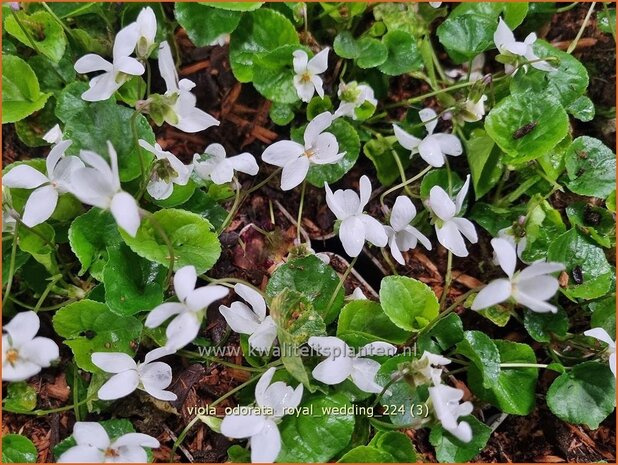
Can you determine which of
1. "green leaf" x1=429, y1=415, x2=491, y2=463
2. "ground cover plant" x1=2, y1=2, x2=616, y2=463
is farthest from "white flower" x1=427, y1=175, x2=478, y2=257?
"green leaf" x1=429, y1=415, x2=491, y2=463

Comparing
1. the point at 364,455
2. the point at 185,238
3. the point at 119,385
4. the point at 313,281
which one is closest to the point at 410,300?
the point at 313,281

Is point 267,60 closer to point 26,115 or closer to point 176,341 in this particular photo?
point 26,115

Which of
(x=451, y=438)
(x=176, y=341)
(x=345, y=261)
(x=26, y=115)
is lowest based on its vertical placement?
(x=451, y=438)

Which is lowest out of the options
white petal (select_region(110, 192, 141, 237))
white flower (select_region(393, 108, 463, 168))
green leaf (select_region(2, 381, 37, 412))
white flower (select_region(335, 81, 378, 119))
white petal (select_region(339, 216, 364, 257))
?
green leaf (select_region(2, 381, 37, 412))

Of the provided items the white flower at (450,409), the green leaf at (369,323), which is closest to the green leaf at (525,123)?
the green leaf at (369,323)

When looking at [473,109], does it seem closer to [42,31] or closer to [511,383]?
[511,383]

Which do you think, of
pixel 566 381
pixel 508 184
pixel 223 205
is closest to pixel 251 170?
pixel 223 205

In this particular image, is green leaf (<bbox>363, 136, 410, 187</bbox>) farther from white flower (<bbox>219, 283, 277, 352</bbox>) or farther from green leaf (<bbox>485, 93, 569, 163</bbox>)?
white flower (<bbox>219, 283, 277, 352</bbox>)
